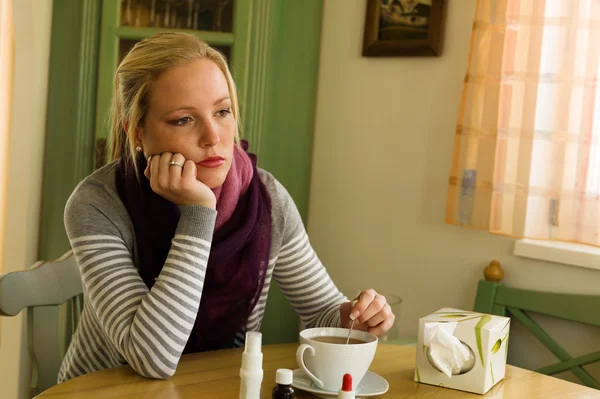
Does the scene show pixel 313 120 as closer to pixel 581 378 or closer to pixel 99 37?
pixel 99 37

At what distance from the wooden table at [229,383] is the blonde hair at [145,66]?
47 cm

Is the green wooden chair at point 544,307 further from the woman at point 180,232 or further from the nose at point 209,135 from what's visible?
the nose at point 209,135

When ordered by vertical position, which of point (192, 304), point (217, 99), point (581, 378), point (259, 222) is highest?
point (217, 99)

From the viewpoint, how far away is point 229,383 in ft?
3.67

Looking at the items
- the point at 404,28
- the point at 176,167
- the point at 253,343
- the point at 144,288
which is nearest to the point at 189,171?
the point at 176,167

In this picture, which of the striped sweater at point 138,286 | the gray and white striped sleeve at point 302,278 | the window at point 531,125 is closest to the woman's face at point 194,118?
the striped sweater at point 138,286

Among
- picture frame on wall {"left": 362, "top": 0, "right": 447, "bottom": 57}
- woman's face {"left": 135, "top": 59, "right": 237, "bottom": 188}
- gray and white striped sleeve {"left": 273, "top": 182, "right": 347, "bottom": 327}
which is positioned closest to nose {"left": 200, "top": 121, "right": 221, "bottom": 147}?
woman's face {"left": 135, "top": 59, "right": 237, "bottom": 188}

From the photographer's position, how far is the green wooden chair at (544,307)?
1.96m

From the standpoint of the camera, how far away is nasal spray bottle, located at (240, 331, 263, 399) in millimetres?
905

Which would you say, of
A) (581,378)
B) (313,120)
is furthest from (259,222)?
(313,120)

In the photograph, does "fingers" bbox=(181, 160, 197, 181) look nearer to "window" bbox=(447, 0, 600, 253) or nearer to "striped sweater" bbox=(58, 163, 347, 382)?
"striped sweater" bbox=(58, 163, 347, 382)

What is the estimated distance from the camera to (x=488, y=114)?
212 centimetres

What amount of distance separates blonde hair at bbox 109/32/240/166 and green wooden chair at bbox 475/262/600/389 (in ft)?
3.57

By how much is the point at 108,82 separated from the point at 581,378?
1819 mm
